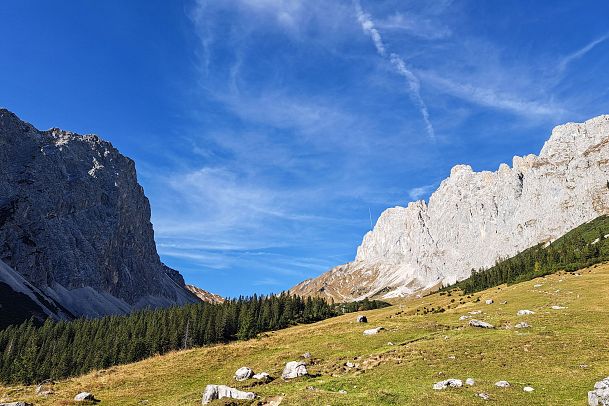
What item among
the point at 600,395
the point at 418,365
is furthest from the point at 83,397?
the point at 600,395

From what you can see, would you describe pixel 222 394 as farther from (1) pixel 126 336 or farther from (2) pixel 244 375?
(1) pixel 126 336

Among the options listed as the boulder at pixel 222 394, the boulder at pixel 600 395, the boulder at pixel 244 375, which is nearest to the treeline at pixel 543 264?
the boulder at pixel 244 375

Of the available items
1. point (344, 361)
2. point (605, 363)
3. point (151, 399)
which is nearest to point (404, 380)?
point (344, 361)

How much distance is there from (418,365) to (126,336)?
123m

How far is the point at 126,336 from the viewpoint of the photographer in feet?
451

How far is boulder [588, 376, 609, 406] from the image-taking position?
79.6 feet

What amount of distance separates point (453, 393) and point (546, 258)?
159809 millimetres

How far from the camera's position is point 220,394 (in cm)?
3522

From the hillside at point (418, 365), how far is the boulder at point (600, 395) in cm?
142

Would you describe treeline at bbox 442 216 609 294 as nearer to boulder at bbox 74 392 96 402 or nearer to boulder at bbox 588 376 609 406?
boulder at bbox 588 376 609 406

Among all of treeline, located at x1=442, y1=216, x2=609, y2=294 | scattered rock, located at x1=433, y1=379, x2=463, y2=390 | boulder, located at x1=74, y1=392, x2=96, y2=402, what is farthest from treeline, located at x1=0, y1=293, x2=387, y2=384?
scattered rock, located at x1=433, y1=379, x2=463, y2=390

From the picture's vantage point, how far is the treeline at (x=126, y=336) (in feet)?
414

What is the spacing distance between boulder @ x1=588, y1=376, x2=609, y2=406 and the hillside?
142 centimetres

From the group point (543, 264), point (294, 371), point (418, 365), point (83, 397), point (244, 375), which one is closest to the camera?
point (418, 365)
